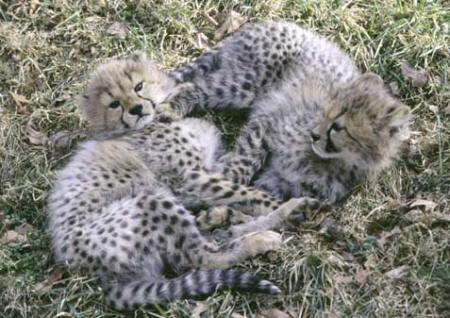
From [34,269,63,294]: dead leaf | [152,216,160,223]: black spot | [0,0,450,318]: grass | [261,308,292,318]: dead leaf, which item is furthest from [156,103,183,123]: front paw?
[261,308,292,318]: dead leaf

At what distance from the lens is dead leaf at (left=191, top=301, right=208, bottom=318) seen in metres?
4.00

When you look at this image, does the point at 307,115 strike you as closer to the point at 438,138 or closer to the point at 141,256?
the point at 438,138

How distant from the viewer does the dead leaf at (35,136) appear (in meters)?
5.35

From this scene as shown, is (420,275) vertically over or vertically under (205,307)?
over

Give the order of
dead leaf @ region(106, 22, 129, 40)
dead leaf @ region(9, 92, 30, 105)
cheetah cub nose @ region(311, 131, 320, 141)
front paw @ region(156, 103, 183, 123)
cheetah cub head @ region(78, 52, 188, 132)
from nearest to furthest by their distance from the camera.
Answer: cheetah cub nose @ region(311, 131, 320, 141)
cheetah cub head @ region(78, 52, 188, 132)
front paw @ region(156, 103, 183, 123)
dead leaf @ region(9, 92, 30, 105)
dead leaf @ region(106, 22, 129, 40)

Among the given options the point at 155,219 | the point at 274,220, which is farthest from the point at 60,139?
the point at 274,220

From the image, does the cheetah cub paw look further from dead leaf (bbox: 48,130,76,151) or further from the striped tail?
dead leaf (bbox: 48,130,76,151)

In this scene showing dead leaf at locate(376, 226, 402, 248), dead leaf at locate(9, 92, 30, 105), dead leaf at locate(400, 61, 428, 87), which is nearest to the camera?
dead leaf at locate(376, 226, 402, 248)

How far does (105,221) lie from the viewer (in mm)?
4230

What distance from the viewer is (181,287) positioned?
405 cm

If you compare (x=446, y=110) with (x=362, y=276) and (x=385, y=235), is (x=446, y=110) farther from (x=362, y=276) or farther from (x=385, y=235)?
(x=362, y=276)

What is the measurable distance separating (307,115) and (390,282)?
4.24 feet

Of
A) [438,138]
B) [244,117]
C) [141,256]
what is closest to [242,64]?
[244,117]

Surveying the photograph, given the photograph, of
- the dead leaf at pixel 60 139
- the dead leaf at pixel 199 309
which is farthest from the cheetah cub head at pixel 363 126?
the dead leaf at pixel 60 139
